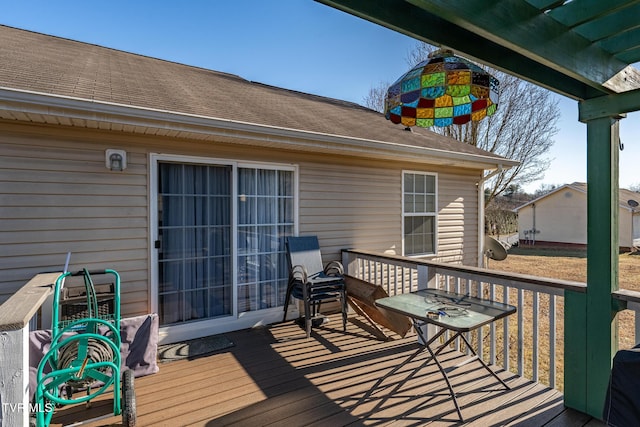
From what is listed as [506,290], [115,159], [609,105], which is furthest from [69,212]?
[609,105]

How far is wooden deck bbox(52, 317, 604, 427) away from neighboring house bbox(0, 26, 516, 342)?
93 cm

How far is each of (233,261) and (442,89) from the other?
9.43 ft

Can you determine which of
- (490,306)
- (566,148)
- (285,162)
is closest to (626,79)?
(490,306)

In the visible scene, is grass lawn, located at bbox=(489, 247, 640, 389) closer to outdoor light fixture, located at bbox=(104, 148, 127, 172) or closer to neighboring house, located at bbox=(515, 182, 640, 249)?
neighboring house, located at bbox=(515, 182, 640, 249)

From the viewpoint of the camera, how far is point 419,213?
229 inches

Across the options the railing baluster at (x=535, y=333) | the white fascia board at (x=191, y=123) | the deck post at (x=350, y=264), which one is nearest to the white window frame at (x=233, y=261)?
the white fascia board at (x=191, y=123)

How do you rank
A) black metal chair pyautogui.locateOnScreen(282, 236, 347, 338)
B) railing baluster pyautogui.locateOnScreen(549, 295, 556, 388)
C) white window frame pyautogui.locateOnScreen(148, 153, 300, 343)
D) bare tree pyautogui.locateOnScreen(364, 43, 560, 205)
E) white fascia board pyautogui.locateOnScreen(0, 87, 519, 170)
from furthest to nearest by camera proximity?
bare tree pyautogui.locateOnScreen(364, 43, 560, 205) < black metal chair pyautogui.locateOnScreen(282, 236, 347, 338) < white window frame pyautogui.locateOnScreen(148, 153, 300, 343) < white fascia board pyautogui.locateOnScreen(0, 87, 519, 170) < railing baluster pyautogui.locateOnScreen(549, 295, 556, 388)

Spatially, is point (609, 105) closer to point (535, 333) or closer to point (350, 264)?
point (535, 333)

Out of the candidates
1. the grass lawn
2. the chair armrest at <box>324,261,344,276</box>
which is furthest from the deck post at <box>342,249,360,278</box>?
the grass lawn

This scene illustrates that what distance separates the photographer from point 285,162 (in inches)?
171

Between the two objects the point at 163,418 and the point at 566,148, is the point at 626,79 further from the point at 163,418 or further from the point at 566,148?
the point at 566,148

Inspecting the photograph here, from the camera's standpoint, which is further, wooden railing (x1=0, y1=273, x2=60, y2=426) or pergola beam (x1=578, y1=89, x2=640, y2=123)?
pergola beam (x1=578, y1=89, x2=640, y2=123)

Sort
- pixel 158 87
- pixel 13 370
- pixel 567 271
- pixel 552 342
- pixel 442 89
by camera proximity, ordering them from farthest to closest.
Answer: pixel 567 271 < pixel 158 87 < pixel 552 342 < pixel 442 89 < pixel 13 370

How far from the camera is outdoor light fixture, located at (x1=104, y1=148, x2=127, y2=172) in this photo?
333 cm
